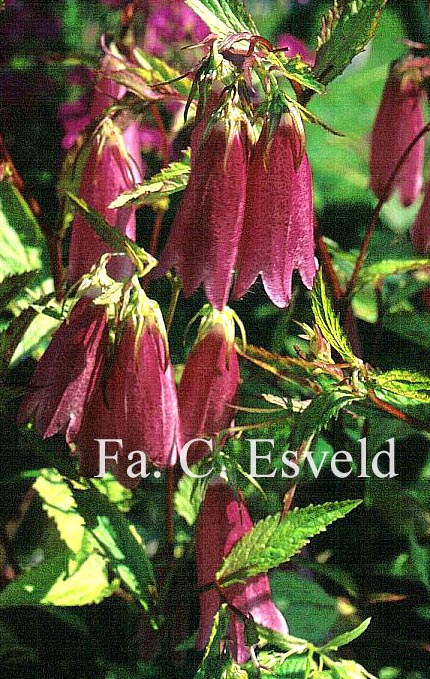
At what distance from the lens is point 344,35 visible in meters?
0.45

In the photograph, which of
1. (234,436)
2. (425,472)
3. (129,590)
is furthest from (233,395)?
(425,472)

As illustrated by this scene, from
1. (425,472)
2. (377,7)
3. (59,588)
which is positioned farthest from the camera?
(425,472)

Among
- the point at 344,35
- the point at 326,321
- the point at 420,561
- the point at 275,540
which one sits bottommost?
the point at 420,561

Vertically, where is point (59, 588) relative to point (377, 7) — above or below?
below

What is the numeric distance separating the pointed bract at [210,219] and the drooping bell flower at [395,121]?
0.22 meters

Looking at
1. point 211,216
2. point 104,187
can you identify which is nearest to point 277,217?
point 211,216

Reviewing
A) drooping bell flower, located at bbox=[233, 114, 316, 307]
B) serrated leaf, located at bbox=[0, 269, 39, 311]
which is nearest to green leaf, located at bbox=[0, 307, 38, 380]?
serrated leaf, located at bbox=[0, 269, 39, 311]

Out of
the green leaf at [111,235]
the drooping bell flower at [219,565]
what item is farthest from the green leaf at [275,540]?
the green leaf at [111,235]

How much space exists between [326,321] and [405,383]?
0.16 ft

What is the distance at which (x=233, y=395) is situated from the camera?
1.67 ft

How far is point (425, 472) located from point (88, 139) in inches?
14.1

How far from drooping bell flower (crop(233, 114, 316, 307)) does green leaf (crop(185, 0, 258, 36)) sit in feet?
0.22

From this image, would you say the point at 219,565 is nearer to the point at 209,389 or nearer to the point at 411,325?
the point at 209,389

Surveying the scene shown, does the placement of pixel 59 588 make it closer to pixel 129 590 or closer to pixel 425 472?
pixel 129 590
